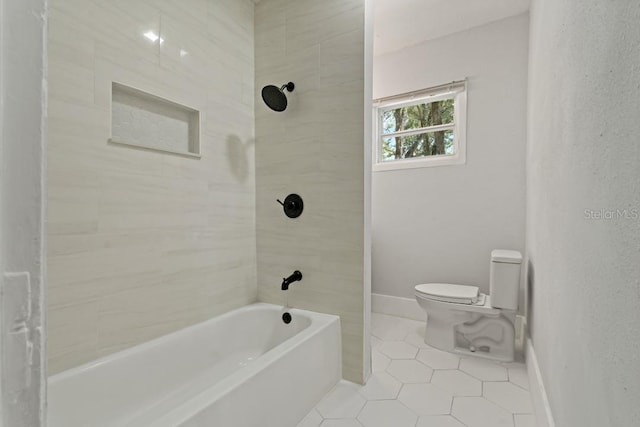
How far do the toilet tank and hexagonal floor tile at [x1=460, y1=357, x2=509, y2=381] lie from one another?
0.38 m

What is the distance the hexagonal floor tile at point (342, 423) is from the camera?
1474mm

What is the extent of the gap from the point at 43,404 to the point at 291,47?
2151 millimetres

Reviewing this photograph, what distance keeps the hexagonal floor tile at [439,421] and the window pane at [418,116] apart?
2.27 meters

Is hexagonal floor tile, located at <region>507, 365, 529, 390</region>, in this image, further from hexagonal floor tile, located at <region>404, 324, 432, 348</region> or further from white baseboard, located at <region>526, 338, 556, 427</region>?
hexagonal floor tile, located at <region>404, 324, 432, 348</region>

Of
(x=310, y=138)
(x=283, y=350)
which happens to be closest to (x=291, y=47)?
(x=310, y=138)

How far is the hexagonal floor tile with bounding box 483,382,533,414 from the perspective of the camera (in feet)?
5.18

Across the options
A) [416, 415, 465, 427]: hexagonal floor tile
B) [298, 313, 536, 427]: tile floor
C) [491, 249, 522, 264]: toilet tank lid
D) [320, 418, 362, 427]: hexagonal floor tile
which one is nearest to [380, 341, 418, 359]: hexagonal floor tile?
[298, 313, 536, 427]: tile floor

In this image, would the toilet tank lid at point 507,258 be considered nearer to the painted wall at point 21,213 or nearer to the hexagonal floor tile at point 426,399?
the hexagonal floor tile at point 426,399

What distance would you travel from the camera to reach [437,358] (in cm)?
212

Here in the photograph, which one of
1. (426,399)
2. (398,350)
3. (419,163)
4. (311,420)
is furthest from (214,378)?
(419,163)

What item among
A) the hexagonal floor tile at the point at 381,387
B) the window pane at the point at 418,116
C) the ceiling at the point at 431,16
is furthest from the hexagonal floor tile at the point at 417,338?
the ceiling at the point at 431,16

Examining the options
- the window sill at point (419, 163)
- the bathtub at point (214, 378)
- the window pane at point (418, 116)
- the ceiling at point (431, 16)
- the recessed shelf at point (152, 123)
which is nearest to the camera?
the bathtub at point (214, 378)

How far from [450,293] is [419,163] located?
1.20m

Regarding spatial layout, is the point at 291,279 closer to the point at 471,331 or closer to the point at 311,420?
the point at 311,420
